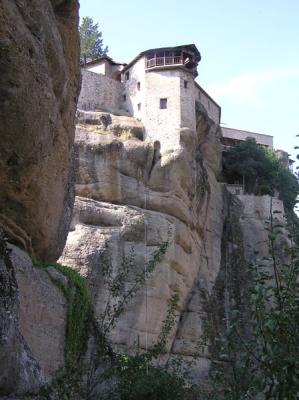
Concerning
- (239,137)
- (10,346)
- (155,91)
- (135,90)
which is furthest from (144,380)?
(239,137)

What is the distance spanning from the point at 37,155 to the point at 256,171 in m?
34.7

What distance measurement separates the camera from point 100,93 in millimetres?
40625

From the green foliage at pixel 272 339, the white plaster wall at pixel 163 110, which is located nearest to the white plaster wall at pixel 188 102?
the white plaster wall at pixel 163 110

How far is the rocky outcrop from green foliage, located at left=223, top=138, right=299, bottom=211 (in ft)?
27.6

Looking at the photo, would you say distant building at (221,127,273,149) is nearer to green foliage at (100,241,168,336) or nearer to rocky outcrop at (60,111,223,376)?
rocky outcrop at (60,111,223,376)

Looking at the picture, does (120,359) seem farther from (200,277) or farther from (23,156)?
(200,277)

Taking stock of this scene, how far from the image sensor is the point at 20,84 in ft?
35.0

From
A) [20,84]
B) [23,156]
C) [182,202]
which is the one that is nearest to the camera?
[20,84]

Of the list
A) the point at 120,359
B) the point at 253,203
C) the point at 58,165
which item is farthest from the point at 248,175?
the point at 120,359

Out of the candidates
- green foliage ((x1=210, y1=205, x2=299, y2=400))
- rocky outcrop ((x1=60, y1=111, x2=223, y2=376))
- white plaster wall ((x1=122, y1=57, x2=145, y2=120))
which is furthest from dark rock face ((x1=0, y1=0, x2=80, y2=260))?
white plaster wall ((x1=122, y1=57, x2=145, y2=120))

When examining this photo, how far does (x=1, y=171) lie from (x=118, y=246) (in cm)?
1778

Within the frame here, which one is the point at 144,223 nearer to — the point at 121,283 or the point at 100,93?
the point at 100,93

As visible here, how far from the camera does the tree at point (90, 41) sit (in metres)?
52.5

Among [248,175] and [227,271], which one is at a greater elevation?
[248,175]
